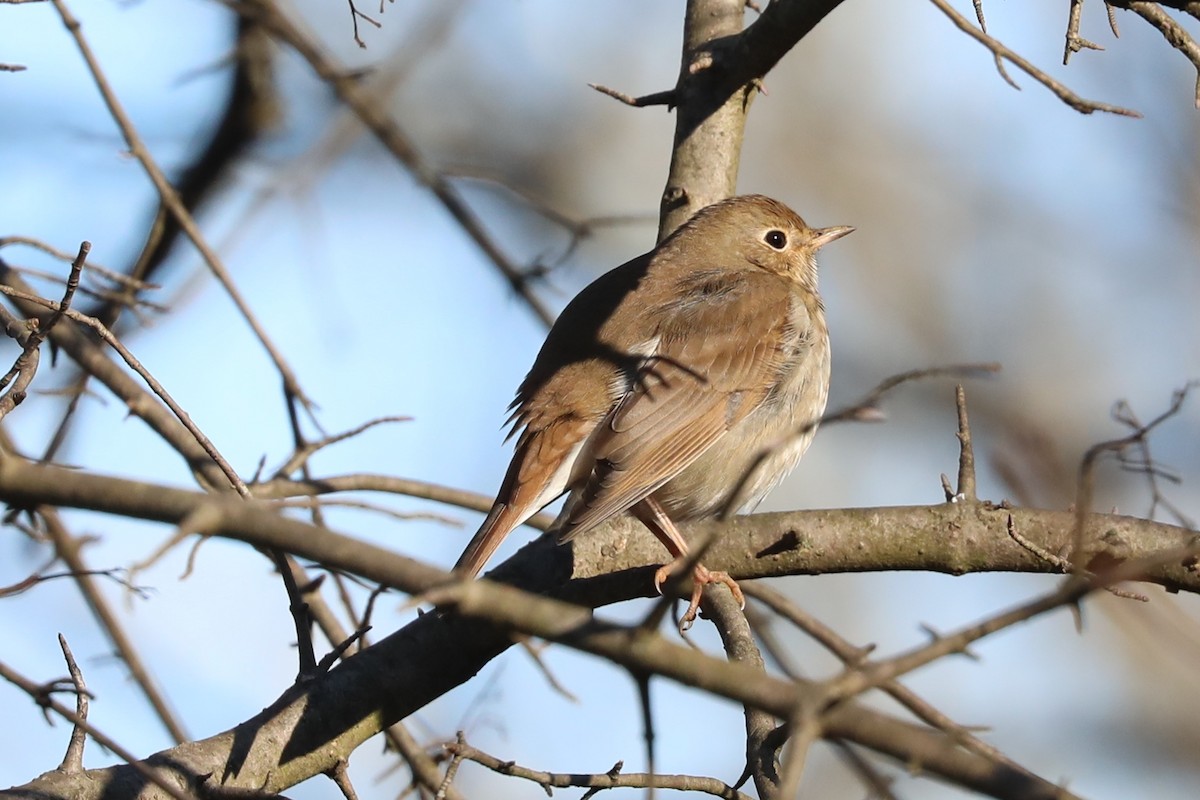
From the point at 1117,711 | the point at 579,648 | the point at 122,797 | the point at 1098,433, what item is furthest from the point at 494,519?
the point at 1098,433

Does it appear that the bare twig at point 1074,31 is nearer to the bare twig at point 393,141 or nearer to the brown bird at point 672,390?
the brown bird at point 672,390

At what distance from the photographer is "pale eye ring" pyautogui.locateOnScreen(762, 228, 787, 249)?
6.16 metres

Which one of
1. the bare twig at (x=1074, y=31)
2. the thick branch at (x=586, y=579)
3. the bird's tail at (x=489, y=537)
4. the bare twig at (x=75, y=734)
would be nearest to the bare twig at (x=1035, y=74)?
the bare twig at (x=1074, y=31)

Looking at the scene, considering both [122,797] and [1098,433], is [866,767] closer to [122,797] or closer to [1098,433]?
[122,797]

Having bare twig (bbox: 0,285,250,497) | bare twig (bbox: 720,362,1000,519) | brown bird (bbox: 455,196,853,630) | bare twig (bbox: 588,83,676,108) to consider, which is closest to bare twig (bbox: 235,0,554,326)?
brown bird (bbox: 455,196,853,630)

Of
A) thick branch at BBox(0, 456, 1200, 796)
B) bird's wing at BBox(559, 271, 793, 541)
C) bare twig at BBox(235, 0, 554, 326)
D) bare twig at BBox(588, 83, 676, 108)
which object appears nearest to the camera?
thick branch at BBox(0, 456, 1200, 796)

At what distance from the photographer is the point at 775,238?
621 cm

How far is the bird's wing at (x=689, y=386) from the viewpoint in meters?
4.80

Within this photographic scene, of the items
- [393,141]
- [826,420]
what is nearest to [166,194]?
[393,141]

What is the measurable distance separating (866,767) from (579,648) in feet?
9.23

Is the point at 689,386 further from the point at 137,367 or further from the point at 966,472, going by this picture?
the point at 137,367

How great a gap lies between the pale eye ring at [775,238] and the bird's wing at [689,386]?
1.19ft

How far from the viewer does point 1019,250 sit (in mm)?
13516

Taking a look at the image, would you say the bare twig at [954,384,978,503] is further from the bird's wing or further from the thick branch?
the bird's wing
